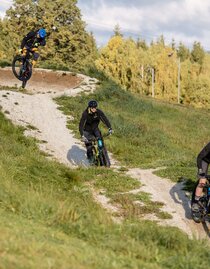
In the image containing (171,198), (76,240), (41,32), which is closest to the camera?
(76,240)

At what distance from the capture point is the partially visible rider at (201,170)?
28.2 ft

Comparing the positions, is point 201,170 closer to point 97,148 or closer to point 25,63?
point 97,148

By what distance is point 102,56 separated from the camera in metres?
68.4

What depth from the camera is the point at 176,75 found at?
247ft

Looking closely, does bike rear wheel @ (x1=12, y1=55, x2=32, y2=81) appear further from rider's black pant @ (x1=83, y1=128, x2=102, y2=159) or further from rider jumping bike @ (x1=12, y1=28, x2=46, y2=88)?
rider's black pant @ (x1=83, y1=128, x2=102, y2=159)

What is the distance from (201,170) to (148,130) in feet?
Answer: 42.6

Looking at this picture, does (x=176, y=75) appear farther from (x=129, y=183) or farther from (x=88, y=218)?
(x=88, y=218)

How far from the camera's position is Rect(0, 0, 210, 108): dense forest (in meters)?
56.6

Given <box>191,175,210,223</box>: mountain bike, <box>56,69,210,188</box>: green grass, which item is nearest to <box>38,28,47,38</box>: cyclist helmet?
<box>56,69,210,188</box>: green grass

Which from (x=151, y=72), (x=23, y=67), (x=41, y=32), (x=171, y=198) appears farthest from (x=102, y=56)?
(x=171, y=198)

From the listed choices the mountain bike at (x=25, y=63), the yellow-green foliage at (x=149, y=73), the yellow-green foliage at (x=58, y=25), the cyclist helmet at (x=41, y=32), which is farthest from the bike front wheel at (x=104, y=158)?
the yellow-green foliage at (x=149, y=73)

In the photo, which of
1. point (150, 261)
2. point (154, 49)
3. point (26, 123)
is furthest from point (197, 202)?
point (154, 49)

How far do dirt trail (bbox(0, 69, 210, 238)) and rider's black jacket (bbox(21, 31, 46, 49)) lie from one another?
3070 mm

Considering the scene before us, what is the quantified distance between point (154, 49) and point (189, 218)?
271ft
